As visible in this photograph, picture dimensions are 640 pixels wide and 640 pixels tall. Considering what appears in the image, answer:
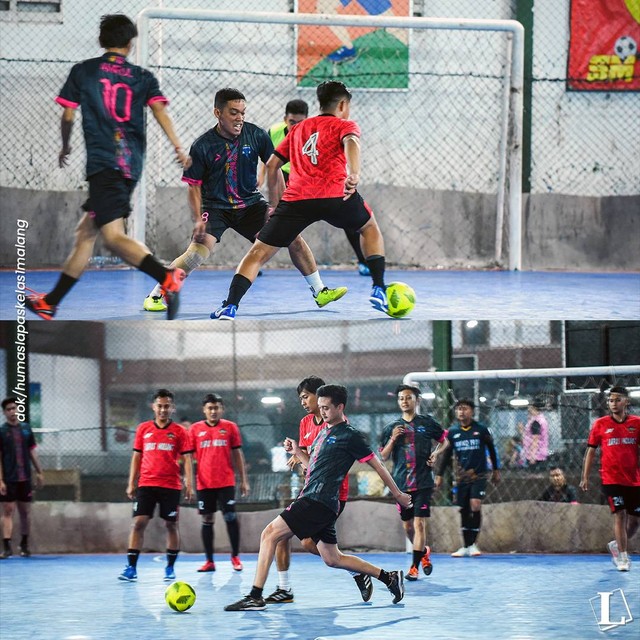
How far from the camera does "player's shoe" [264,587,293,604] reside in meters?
6.27

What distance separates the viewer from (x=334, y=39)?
11.8 meters

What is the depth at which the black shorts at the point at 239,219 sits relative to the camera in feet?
19.5

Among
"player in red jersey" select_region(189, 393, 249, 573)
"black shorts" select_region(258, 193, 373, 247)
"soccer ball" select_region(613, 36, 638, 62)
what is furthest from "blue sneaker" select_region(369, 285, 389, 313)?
"soccer ball" select_region(613, 36, 638, 62)

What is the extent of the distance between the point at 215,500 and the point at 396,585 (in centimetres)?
267

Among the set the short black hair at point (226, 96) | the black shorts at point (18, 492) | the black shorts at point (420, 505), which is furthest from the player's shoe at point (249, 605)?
the black shorts at point (18, 492)

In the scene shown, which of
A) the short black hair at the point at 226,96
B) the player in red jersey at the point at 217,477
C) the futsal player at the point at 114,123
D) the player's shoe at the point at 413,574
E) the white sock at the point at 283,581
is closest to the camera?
the futsal player at the point at 114,123

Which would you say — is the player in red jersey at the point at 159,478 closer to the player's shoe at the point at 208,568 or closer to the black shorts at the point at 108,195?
the player's shoe at the point at 208,568

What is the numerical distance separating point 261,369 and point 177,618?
8948 mm

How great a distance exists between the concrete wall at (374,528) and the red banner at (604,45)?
18.3 ft

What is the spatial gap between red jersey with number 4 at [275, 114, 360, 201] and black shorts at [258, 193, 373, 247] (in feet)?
0.13

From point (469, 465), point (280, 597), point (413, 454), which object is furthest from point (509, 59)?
point (280, 597)

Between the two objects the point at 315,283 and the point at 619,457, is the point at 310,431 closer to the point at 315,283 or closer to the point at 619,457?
the point at 315,283

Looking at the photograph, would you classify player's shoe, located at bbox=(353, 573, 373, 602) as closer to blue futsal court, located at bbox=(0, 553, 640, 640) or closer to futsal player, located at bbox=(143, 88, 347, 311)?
blue futsal court, located at bbox=(0, 553, 640, 640)

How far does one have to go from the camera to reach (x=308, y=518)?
231 inches
